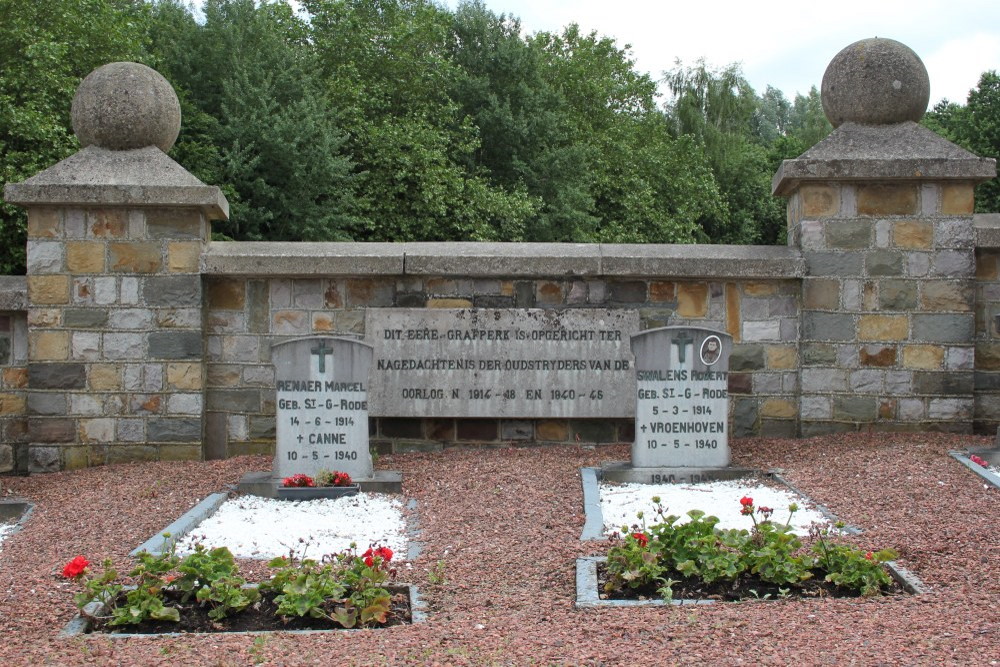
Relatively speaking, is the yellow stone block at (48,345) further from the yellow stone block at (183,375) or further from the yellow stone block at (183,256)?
the yellow stone block at (183,256)

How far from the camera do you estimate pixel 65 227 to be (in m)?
7.27

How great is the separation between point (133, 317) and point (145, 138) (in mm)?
1267

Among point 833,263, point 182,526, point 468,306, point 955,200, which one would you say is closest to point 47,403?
point 182,526

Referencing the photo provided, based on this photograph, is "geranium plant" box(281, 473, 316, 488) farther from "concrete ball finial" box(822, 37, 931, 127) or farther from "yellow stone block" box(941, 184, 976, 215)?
"yellow stone block" box(941, 184, 976, 215)

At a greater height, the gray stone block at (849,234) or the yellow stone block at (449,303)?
the gray stone block at (849,234)

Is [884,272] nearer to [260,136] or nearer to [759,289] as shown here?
[759,289]

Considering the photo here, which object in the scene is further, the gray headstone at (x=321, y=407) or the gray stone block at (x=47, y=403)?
the gray stone block at (x=47, y=403)

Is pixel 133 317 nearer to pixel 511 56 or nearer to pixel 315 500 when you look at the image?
pixel 315 500

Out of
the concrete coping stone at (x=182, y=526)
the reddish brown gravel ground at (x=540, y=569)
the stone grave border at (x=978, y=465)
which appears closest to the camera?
the reddish brown gravel ground at (x=540, y=569)

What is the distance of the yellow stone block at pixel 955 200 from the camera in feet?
24.3

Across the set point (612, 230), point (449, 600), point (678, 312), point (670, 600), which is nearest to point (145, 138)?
point (678, 312)

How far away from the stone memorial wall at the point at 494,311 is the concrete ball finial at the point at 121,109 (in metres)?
0.01

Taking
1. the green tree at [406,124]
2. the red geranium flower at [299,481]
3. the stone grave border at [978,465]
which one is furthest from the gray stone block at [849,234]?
the green tree at [406,124]

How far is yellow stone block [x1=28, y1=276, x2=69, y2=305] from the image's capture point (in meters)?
7.26
